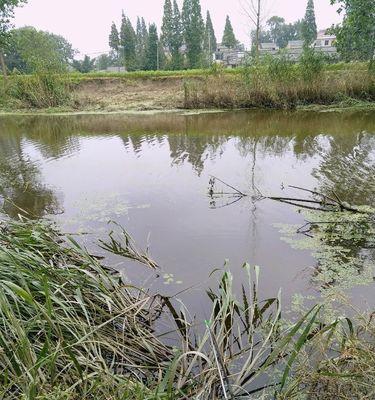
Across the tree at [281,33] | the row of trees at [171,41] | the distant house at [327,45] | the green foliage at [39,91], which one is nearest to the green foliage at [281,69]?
the distant house at [327,45]

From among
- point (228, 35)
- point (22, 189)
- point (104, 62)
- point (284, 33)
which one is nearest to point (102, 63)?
point (104, 62)

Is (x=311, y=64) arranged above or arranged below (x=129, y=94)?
above

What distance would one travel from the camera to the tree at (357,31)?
1204 centimetres

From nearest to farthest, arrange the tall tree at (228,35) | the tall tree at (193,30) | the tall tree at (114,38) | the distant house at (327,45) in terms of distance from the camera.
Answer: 1. the distant house at (327,45)
2. the tall tree at (193,30)
3. the tall tree at (114,38)
4. the tall tree at (228,35)

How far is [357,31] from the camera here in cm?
1266

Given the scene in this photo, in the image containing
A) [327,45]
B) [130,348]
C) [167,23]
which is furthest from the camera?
[327,45]

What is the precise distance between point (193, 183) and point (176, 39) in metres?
33.5

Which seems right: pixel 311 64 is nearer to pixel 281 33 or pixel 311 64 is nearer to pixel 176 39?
pixel 176 39

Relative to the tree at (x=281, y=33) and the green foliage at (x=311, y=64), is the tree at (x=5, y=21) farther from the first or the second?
the tree at (x=281, y=33)

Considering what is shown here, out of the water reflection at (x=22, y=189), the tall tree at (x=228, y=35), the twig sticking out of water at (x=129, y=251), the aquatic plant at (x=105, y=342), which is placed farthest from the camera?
the tall tree at (x=228, y=35)

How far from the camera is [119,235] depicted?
4.07 metres

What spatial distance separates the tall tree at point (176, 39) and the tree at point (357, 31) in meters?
19.8

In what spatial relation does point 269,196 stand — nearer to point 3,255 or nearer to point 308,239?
point 308,239

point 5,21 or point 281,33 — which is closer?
point 5,21
